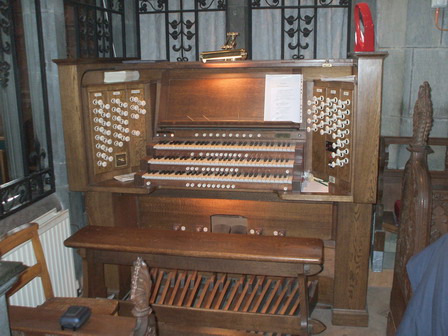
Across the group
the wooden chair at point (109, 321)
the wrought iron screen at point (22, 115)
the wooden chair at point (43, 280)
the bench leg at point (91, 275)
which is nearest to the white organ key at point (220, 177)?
the bench leg at point (91, 275)

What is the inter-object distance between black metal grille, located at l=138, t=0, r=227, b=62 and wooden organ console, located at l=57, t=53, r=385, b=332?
152cm

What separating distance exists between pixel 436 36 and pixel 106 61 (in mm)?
2766

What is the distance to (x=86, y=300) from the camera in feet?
9.48

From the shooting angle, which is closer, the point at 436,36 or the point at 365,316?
the point at 365,316

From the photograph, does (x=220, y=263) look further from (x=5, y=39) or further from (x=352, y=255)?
(x=5, y=39)

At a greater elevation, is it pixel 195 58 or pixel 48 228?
pixel 195 58

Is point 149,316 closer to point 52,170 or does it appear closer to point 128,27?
point 52,170

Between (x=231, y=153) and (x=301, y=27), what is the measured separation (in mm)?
2171

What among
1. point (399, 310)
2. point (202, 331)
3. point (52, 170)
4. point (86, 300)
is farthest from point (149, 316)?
point (52, 170)

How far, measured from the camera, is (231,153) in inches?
143

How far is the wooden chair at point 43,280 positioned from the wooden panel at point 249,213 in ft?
4.15

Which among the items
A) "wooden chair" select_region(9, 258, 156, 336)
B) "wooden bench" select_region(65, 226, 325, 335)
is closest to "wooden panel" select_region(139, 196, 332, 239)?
"wooden bench" select_region(65, 226, 325, 335)

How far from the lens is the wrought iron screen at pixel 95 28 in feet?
13.3

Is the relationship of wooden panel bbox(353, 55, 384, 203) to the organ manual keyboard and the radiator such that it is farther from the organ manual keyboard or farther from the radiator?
the radiator
